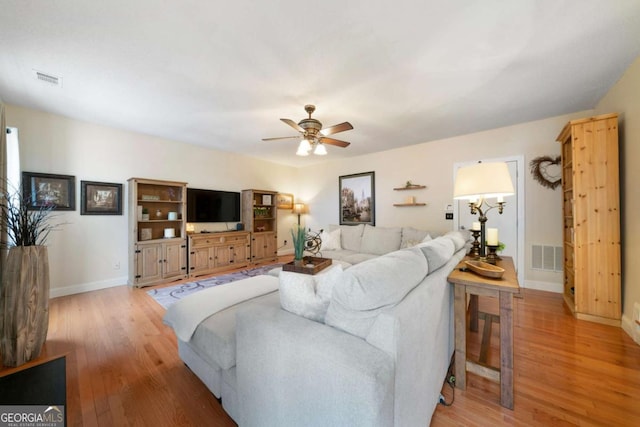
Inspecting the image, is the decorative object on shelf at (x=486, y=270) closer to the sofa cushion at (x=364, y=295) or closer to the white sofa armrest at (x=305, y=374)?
the sofa cushion at (x=364, y=295)

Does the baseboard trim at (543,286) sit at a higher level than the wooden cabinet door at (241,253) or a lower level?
lower

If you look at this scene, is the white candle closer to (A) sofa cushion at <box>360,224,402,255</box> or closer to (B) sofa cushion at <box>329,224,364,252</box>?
(A) sofa cushion at <box>360,224,402,255</box>

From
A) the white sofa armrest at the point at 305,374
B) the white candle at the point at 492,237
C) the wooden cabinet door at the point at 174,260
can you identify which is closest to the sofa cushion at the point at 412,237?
the white candle at the point at 492,237

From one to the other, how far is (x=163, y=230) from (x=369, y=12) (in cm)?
451

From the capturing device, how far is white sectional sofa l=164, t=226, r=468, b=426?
85 cm

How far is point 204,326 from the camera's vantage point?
1510mm

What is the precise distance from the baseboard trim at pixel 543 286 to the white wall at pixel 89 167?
20.1ft

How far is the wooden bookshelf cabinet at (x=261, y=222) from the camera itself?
5293 mm

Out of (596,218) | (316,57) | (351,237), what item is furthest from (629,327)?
(316,57)

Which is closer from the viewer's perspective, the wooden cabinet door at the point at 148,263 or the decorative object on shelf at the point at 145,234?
the wooden cabinet door at the point at 148,263

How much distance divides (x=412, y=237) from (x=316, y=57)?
3.09 metres

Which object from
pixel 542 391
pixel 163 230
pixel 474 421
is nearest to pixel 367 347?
pixel 474 421

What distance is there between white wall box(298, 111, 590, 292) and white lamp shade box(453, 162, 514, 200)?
8.81ft

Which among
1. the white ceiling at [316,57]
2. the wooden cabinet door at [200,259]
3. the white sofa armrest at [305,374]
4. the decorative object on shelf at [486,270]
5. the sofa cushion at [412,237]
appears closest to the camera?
the white sofa armrest at [305,374]
